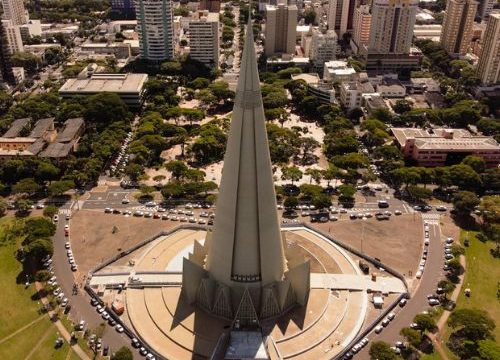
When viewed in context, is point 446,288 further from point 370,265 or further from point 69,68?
point 69,68

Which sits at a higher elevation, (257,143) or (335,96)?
(257,143)

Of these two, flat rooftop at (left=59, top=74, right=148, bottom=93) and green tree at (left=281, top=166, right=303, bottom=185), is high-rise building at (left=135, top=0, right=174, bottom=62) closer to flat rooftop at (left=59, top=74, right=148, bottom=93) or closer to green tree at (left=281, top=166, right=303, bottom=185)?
flat rooftop at (left=59, top=74, right=148, bottom=93)

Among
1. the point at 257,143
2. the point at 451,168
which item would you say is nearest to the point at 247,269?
the point at 257,143

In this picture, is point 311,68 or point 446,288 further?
point 311,68

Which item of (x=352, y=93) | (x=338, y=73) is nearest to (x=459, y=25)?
(x=338, y=73)

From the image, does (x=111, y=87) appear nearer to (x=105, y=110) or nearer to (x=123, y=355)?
(x=105, y=110)

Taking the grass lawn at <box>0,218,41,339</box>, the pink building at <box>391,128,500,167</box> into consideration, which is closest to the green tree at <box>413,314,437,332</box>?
the grass lawn at <box>0,218,41,339</box>

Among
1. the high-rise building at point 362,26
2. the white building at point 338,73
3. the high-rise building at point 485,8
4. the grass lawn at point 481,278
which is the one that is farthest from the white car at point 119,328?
the high-rise building at point 485,8
